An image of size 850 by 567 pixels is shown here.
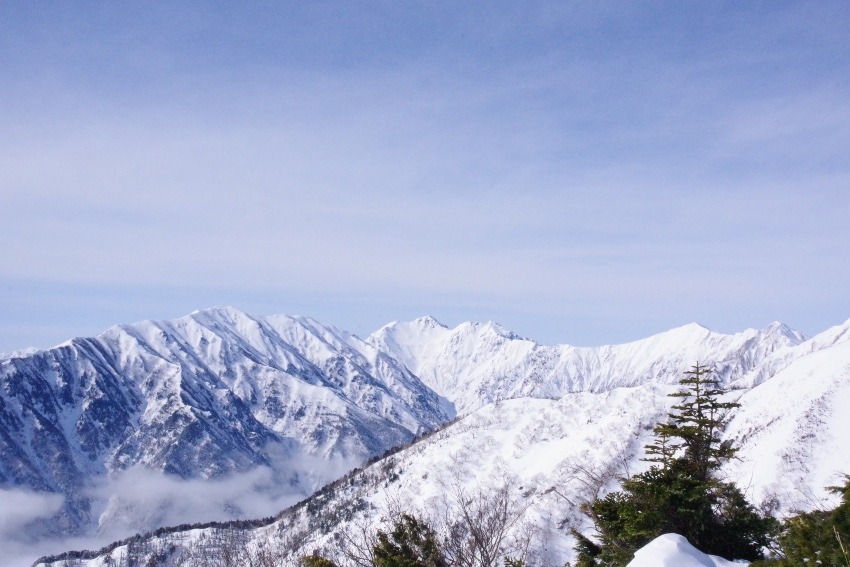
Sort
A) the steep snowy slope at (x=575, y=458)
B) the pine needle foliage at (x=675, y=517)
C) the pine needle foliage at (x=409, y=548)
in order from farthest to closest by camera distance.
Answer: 1. the steep snowy slope at (x=575, y=458)
2. the pine needle foliage at (x=675, y=517)
3. the pine needle foliage at (x=409, y=548)

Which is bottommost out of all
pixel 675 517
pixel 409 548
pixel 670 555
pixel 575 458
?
pixel 575 458

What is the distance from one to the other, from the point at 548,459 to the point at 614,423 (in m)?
17.3

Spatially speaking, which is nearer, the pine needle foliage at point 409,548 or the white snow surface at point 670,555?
the white snow surface at point 670,555

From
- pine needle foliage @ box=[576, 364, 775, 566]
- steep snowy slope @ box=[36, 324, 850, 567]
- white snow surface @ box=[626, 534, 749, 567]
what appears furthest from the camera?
steep snowy slope @ box=[36, 324, 850, 567]

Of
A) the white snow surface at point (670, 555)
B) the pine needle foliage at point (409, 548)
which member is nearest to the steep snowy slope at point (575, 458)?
the pine needle foliage at point (409, 548)

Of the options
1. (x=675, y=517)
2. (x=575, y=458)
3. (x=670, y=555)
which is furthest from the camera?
(x=575, y=458)

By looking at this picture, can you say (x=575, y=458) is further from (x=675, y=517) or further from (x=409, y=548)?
(x=409, y=548)

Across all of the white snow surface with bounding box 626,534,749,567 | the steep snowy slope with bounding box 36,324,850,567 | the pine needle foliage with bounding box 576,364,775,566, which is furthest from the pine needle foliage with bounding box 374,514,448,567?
the steep snowy slope with bounding box 36,324,850,567

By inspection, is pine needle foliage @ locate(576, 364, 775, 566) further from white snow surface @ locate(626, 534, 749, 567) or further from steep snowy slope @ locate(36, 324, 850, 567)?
steep snowy slope @ locate(36, 324, 850, 567)

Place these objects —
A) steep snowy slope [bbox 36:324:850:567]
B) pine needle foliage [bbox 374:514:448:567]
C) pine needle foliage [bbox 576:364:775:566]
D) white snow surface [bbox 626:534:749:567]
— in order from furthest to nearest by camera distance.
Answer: steep snowy slope [bbox 36:324:850:567] < pine needle foliage [bbox 576:364:775:566] < pine needle foliage [bbox 374:514:448:567] < white snow surface [bbox 626:534:749:567]

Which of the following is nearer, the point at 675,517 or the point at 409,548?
the point at 675,517

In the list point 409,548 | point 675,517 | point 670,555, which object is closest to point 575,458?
A: point 675,517

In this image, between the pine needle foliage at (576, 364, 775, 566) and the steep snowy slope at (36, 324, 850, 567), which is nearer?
the pine needle foliage at (576, 364, 775, 566)

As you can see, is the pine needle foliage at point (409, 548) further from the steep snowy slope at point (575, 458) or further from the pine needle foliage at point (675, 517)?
the steep snowy slope at point (575, 458)
